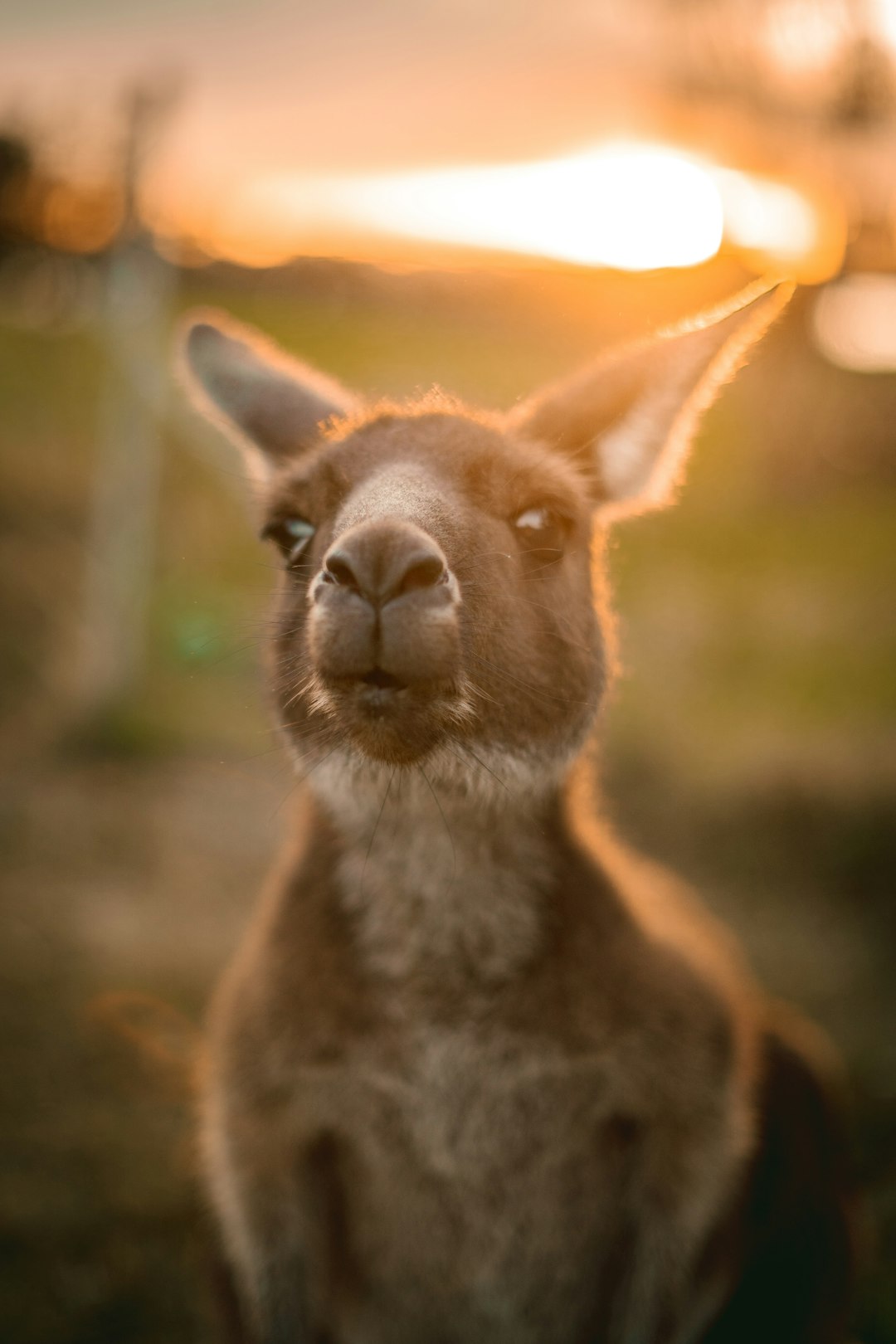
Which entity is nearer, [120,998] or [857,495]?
[120,998]

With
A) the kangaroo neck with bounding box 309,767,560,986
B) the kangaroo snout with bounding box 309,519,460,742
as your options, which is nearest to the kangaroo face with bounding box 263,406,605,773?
the kangaroo snout with bounding box 309,519,460,742

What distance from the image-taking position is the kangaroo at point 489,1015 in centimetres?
244

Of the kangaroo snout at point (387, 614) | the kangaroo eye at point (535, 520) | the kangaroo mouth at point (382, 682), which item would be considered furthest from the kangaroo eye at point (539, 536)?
the kangaroo mouth at point (382, 682)

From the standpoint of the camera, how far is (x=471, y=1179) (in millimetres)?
2514

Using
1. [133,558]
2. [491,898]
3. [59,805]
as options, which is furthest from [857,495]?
[491,898]

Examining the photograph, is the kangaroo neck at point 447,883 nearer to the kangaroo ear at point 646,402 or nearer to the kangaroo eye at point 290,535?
the kangaroo eye at point 290,535

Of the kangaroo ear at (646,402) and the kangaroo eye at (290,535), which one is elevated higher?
the kangaroo ear at (646,402)

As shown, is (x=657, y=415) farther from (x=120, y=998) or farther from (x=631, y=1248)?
(x=120, y=998)

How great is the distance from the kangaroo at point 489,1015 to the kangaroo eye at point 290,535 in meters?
0.01

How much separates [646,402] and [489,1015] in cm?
157

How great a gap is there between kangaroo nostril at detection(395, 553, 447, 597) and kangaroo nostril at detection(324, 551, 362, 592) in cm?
9

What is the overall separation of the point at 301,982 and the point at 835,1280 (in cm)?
183

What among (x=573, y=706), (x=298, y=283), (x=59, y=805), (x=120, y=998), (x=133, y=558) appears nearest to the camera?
(x=573, y=706)

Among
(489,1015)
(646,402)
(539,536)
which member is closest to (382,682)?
(539,536)
